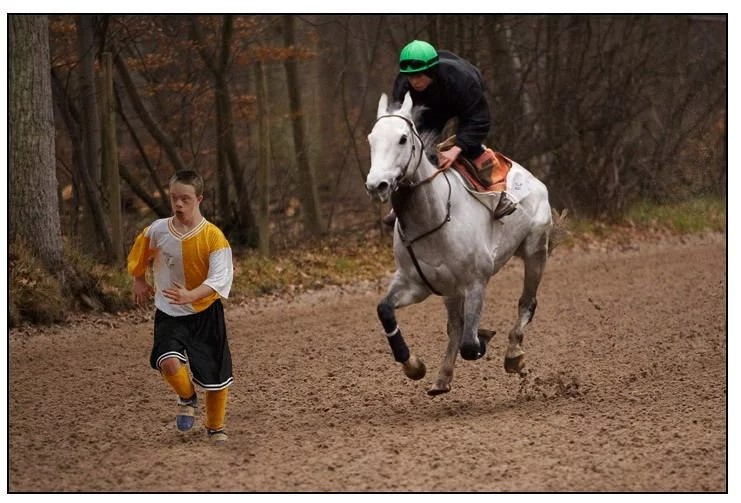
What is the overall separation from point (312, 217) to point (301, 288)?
281 cm

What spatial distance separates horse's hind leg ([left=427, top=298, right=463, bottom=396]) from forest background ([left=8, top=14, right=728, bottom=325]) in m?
4.64

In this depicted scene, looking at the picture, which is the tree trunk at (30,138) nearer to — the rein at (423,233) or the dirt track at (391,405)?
the dirt track at (391,405)

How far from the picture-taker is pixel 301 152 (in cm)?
1633

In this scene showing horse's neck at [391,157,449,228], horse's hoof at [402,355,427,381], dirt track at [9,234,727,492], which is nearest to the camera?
dirt track at [9,234,727,492]

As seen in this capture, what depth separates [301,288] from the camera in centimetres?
1362

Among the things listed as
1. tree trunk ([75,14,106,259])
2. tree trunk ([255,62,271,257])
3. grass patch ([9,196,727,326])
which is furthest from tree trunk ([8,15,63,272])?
tree trunk ([255,62,271,257])

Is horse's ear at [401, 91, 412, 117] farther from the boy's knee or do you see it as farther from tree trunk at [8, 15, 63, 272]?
tree trunk at [8, 15, 63, 272]

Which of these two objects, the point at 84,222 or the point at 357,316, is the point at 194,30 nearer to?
the point at 84,222

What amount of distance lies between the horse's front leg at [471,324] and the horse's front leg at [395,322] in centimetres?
29

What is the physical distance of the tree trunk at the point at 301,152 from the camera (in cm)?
1625

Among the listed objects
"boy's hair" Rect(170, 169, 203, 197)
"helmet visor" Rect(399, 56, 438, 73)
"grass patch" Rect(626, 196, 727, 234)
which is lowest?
"grass patch" Rect(626, 196, 727, 234)

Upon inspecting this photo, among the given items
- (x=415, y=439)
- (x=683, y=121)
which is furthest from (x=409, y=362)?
(x=683, y=121)

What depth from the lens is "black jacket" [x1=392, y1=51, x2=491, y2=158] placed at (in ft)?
26.1

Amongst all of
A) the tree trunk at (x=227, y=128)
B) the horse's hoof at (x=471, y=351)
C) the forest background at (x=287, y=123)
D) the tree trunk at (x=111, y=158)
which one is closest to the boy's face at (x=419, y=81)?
the horse's hoof at (x=471, y=351)
